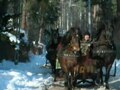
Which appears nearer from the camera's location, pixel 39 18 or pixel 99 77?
pixel 99 77

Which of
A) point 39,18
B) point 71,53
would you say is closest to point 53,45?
point 71,53

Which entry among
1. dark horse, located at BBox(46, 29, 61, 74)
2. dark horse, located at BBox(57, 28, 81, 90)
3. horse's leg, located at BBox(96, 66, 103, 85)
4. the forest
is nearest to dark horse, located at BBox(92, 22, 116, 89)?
horse's leg, located at BBox(96, 66, 103, 85)

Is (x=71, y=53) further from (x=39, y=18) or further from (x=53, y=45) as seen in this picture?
(x=39, y=18)

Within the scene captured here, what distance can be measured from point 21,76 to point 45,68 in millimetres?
5700

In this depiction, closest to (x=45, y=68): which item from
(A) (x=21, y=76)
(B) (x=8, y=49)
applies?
(B) (x=8, y=49)

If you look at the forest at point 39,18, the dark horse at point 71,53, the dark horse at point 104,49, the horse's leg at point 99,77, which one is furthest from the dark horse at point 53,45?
the dark horse at point 71,53

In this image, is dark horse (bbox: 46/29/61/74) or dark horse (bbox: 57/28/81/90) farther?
dark horse (bbox: 46/29/61/74)

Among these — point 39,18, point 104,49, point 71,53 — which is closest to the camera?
point 71,53

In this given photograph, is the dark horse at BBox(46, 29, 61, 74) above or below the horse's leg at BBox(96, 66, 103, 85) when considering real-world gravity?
above

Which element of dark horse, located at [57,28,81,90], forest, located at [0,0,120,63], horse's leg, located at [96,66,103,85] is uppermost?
forest, located at [0,0,120,63]

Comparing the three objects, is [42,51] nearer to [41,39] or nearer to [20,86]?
[41,39]

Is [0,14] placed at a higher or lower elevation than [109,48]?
higher

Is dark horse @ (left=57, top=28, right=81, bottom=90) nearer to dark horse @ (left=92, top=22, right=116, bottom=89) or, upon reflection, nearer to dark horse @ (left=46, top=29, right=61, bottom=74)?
dark horse @ (left=92, top=22, right=116, bottom=89)

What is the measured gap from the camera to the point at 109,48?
1488cm
